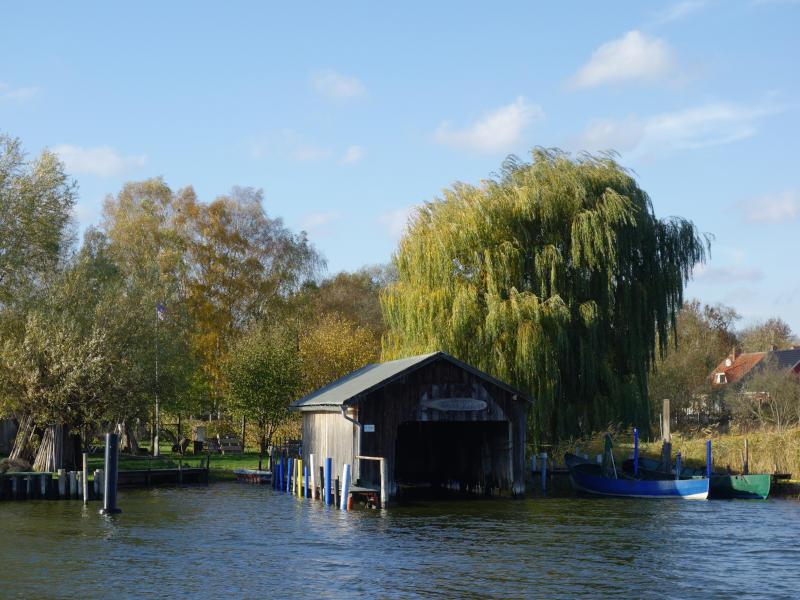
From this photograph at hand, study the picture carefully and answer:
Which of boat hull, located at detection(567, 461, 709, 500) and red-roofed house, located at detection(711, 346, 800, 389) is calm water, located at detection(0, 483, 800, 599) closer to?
boat hull, located at detection(567, 461, 709, 500)

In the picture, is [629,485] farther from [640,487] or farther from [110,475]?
[110,475]

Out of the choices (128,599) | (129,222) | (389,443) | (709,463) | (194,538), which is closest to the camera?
(128,599)

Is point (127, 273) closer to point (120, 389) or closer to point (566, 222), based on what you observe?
point (120, 389)

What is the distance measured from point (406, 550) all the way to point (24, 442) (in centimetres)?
2667

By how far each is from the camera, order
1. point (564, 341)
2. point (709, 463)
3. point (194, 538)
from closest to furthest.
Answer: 1. point (194, 538)
2. point (709, 463)
3. point (564, 341)

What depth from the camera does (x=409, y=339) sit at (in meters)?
43.0

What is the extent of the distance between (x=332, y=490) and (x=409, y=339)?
380 inches

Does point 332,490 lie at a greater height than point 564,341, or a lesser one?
lesser

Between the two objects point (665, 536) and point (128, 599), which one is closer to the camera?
point (128, 599)

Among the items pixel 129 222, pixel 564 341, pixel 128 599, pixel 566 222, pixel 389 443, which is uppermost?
pixel 129 222

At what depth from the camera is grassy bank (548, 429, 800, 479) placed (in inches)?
1505

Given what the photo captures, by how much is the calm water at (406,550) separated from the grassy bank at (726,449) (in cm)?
362

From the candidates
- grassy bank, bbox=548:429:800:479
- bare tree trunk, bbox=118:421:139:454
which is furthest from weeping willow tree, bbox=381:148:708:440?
bare tree trunk, bbox=118:421:139:454

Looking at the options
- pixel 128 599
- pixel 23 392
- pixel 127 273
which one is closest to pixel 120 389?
pixel 23 392
